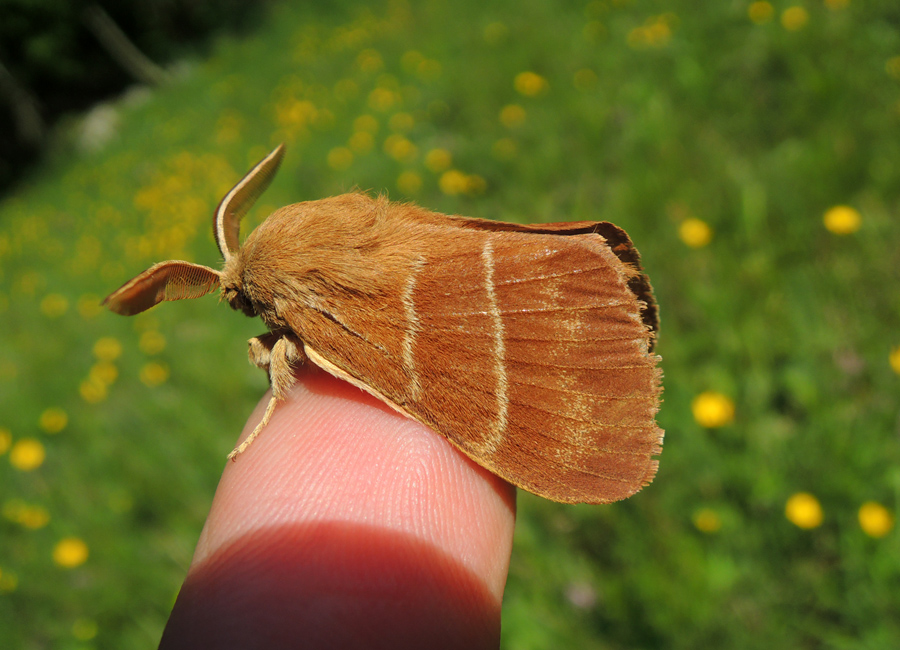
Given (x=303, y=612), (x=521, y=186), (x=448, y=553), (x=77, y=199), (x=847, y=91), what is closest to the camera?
(x=303, y=612)

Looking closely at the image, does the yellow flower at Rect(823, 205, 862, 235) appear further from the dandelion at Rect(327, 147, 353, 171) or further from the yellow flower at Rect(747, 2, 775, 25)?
the dandelion at Rect(327, 147, 353, 171)

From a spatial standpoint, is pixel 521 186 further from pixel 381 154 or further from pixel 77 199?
pixel 77 199

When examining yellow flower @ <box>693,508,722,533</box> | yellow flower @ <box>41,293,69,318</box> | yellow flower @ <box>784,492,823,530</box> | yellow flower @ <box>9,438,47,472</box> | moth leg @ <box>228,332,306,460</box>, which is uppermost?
moth leg @ <box>228,332,306,460</box>

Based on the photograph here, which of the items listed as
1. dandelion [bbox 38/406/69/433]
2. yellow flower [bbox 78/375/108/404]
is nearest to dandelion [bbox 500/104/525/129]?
yellow flower [bbox 78/375/108/404]

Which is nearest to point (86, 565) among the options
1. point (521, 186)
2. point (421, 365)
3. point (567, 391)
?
point (421, 365)

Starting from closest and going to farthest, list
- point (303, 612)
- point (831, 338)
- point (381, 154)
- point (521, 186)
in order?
point (303, 612), point (831, 338), point (521, 186), point (381, 154)

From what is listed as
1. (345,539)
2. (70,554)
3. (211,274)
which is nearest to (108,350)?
(70,554)
